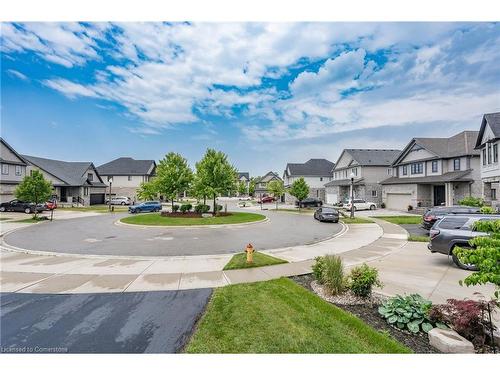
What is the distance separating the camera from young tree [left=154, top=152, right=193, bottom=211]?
28391mm

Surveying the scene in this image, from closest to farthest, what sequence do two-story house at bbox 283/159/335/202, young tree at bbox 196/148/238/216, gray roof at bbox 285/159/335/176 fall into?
young tree at bbox 196/148/238/216
two-story house at bbox 283/159/335/202
gray roof at bbox 285/159/335/176

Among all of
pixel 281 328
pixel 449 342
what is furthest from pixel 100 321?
pixel 449 342

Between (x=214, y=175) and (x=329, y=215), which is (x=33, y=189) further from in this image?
(x=329, y=215)

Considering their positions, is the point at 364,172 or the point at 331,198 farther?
the point at 331,198

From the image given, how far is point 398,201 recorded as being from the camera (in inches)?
1417

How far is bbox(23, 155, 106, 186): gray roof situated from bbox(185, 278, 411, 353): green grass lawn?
48.4m

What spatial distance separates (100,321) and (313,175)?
54.8 metres

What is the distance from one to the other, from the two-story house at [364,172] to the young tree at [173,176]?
2602 cm

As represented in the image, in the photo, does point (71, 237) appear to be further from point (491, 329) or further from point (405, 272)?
point (491, 329)

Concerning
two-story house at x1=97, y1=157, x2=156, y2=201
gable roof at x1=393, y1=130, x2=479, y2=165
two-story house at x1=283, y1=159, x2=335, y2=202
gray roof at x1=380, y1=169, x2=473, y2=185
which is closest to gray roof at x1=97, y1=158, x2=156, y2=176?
two-story house at x1=97, y1=157, x2=156, y2=201

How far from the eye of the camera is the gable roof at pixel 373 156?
42.1 meters

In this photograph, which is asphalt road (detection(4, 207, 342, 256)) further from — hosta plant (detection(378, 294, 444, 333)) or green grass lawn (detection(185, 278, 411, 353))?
hosta plant (detection(378, 294, 444, 333))

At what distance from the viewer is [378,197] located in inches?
1613

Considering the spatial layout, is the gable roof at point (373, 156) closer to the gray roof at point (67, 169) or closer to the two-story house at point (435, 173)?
the two-story house at point (435, 173)
